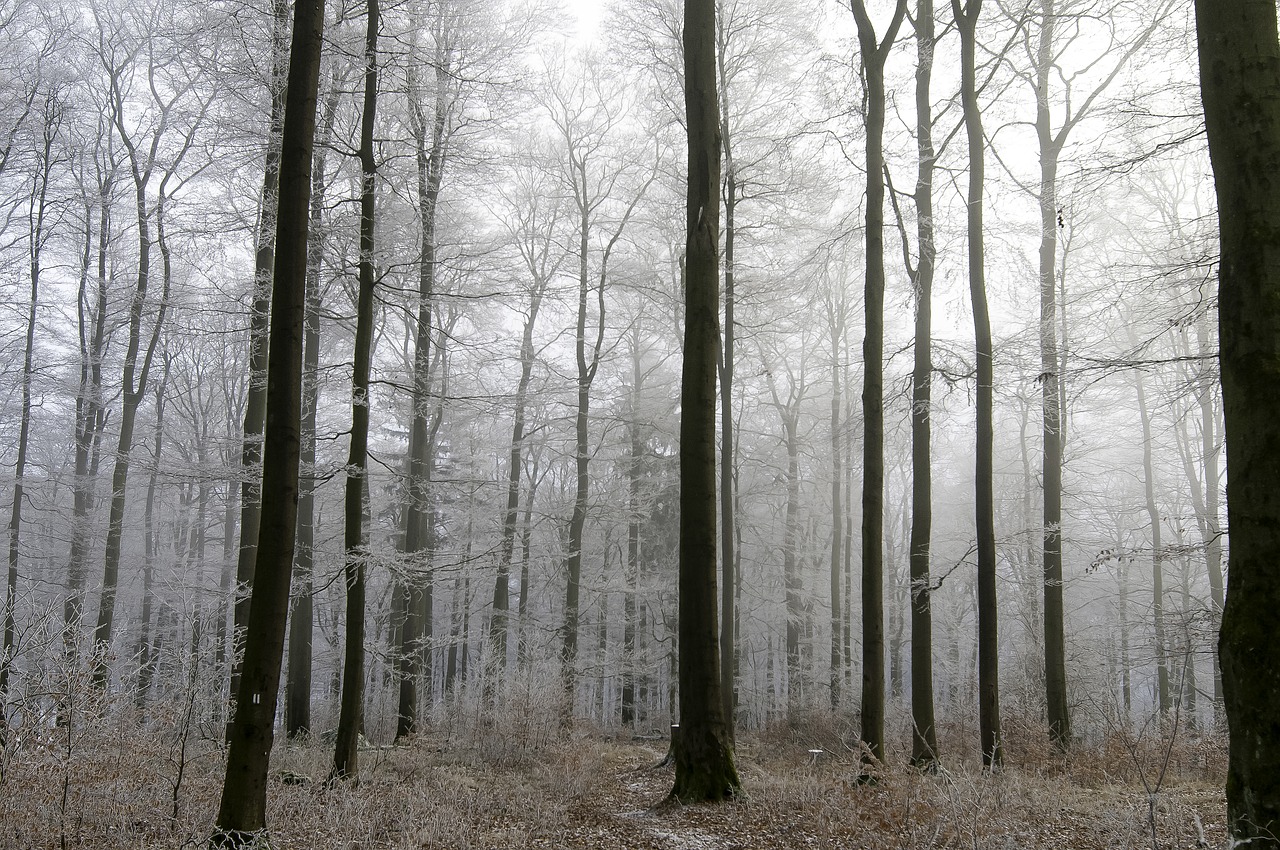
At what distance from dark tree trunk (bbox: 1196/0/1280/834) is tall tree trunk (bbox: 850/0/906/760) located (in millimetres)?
4521

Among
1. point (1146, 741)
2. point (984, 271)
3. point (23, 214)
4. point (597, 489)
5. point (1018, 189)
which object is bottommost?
point (1146, 741)

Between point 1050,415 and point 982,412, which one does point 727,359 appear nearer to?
point 982,412

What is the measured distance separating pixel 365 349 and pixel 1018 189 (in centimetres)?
902

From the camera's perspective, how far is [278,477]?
5160 mm

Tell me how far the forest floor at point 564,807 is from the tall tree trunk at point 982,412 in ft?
2.78

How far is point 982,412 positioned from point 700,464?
414 centimetres

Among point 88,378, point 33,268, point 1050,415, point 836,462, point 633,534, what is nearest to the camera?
point 1050,415

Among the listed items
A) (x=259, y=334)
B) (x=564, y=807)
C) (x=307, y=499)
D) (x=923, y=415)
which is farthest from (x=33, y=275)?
(x=923, y=415)

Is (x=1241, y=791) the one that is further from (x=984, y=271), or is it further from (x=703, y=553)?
(x=984, y=271)

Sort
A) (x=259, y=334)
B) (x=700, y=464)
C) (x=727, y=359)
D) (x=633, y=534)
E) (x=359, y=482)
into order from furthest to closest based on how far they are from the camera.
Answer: (x=633, y=534) → (x=727, y=359) → (x=259, y=334) → (x=359, y=482) → (x=700, y=464)

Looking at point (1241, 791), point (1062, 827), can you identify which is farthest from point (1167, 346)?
point (1241, 791)

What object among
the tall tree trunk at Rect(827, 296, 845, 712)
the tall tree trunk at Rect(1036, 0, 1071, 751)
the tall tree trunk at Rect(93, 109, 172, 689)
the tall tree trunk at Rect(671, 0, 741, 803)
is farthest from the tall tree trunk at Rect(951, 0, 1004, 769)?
the tall tree trunk at Rect(93, 109, 172, 689)

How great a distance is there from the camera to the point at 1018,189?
10.4m

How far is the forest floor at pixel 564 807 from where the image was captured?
4863 mm
